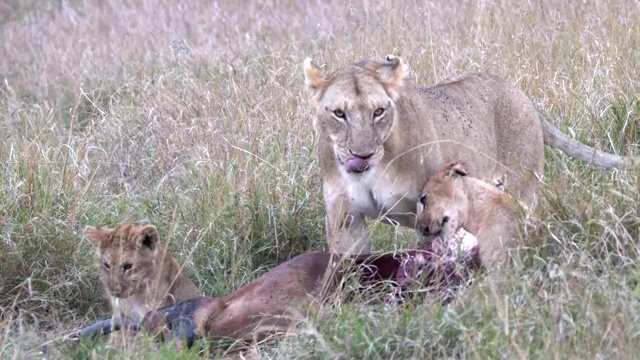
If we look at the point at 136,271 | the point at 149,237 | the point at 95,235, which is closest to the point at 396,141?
the point at 149,237

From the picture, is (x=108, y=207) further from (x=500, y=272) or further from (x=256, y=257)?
(x=500, y=272)

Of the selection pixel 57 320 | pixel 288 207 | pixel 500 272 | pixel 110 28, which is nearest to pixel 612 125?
pixel 288 207

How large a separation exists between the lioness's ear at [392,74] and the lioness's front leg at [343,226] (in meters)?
0.53

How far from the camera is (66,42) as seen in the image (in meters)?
11.2

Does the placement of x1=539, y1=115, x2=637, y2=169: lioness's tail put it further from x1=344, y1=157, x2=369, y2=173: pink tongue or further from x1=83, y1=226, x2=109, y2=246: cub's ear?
x1=83, y1=226, x2=109, y2=246: cub's ear

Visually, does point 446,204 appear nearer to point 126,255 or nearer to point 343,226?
point 343,226

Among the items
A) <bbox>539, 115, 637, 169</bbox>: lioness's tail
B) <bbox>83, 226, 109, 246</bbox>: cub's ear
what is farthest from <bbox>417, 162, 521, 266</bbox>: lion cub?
<bbox>83, 226, 109, 246</bbox>: cub's ear

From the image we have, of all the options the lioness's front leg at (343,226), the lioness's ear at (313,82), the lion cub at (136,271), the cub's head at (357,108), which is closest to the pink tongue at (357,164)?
the cub's head at (357,108)

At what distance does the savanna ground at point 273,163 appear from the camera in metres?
4.48

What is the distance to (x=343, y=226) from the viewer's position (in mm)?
5543

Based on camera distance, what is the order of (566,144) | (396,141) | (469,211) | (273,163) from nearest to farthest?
(469,211) < (396,141) < (566,144) < (273,163)

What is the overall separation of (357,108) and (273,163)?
168 cm

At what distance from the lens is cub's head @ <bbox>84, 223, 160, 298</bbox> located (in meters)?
5.48

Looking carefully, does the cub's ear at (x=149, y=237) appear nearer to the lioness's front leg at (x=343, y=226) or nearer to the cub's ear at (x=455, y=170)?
the lioness's front leg at (x=343, y=226)
